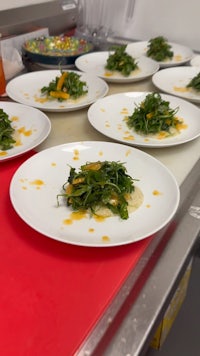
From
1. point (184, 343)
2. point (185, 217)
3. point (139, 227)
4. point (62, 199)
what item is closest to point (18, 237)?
point (62, 199)

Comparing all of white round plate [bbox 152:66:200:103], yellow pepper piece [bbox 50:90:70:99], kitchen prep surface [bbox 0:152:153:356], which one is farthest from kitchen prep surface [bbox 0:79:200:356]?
white round plate [bbox 152:66:200:103]

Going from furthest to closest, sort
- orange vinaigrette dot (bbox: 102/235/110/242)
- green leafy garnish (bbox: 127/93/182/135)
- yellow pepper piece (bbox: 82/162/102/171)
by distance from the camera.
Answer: green leafy garnish (bbox: 127/93/182/135), yellow pepper piece (bbox: 82/162/102/171), orange vinaigrette dot (bbox: 102/235/110/242)

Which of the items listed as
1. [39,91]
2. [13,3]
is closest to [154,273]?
[39,91]

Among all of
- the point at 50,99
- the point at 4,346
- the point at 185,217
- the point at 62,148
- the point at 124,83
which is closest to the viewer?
the point at 4,346

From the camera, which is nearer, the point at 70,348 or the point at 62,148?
the point at 70,348

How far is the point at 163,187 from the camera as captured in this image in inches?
29.9

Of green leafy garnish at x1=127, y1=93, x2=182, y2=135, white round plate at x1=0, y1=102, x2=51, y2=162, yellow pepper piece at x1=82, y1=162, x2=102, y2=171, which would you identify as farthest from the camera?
green leafy garnish at x1=127, y1=93, x2=182, y2=135

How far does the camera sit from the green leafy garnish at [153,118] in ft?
3.26

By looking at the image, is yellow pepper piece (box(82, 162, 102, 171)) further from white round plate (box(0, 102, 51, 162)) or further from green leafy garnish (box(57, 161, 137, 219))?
white round plate (box(0, 102, 51, 162))

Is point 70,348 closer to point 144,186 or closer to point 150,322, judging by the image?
point 150,322

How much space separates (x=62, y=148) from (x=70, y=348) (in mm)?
499

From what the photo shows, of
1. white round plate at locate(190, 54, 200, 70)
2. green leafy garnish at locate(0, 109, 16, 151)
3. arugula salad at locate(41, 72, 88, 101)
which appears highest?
white round plate at locate(190, 54, 200, 70)

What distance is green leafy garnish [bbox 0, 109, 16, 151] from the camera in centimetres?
89

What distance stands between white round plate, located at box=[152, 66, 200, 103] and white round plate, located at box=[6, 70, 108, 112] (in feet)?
0.76
